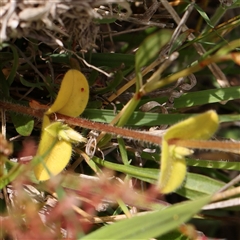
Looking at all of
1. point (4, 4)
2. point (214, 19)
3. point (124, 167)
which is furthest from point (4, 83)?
point (214, 19)

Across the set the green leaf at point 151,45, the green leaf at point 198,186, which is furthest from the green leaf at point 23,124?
the green leaf at point 198,186

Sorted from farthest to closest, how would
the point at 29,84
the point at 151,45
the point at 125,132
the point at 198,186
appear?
the point at 29,84, the point at 198,186, the point at 125,132, the point at 151,45

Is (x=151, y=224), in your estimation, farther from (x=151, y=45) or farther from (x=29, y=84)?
(x=29, y=84)

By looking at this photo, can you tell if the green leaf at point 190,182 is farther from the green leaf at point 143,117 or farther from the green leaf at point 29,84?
the green leaf at point 29,84

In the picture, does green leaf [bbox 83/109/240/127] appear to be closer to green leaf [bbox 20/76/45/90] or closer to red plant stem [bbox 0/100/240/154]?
red plant stem [bbox 0/100/240/154]

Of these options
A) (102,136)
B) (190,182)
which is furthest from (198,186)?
(102,136)

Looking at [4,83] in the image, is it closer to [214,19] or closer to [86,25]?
[86,25]

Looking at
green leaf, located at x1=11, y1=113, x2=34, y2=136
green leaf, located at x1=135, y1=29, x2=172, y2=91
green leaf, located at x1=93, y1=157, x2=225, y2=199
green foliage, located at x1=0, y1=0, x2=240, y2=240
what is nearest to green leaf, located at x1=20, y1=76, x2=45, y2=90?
green foliage, located at x1=0, y1=0, x2=240, y2=240
